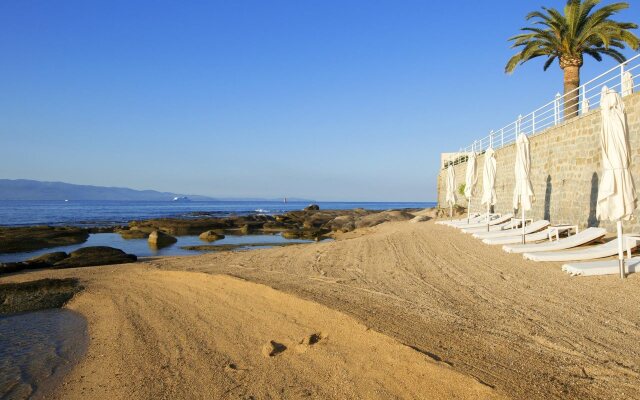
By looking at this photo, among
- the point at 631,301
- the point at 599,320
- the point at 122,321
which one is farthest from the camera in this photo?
the point at 122,321

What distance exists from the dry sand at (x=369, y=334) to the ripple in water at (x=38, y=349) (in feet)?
0.76

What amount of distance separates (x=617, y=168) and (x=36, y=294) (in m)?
11.1

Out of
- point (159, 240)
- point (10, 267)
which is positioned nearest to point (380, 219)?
point (159, 240)

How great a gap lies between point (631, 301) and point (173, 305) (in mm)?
6797

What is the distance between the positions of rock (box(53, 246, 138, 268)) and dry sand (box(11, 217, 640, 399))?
4606 millimetres

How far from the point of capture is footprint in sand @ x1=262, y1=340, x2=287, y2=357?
495cm

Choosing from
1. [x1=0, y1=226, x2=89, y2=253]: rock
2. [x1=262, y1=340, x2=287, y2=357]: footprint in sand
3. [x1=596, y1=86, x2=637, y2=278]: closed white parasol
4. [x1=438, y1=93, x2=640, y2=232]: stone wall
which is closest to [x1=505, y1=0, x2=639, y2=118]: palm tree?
[x1=438, y1=93, x2=640, y2=232]: stone wall

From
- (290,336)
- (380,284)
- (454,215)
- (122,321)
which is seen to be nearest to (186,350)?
(290,336)

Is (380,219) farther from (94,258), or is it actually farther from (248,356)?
(248,356)

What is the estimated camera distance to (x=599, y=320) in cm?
536

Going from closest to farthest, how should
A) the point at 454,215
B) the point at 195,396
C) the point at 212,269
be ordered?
1. the point at 195,396
2. the point at 212,269
3. the point at 454,215

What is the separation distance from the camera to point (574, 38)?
18.0 m

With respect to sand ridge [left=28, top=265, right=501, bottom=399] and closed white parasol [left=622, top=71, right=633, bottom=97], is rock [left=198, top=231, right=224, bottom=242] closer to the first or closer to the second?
sand ridge [left=28, top=265, right=501, bottom=399]

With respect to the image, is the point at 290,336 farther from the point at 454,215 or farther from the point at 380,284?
the point at 454,215
